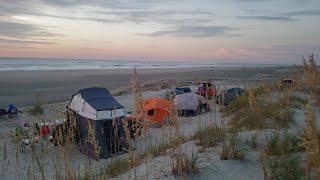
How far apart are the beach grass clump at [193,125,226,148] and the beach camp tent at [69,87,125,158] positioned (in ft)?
9.17

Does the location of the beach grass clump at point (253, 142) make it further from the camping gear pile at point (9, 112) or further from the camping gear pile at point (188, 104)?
the camping gear pile at point (9, 112)

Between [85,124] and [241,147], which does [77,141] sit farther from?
[241,147]

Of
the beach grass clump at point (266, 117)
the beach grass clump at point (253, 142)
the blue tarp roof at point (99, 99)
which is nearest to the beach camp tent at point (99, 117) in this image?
the blue tarp roof at point (99, 99)

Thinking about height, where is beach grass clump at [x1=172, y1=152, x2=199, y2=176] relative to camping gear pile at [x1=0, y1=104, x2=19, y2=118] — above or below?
above

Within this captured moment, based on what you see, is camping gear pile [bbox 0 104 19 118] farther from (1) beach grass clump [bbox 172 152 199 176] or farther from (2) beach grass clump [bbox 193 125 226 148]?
(1) beach grass clump [bbox 172 152 199 176]

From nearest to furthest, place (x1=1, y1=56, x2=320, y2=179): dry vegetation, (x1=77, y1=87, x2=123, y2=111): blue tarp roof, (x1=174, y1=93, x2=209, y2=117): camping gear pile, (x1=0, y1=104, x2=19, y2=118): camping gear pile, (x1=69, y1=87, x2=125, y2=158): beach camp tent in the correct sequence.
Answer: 1. (x1=1, y1=56, x2=320, y2=179): dry vegetation
2. (x1=69, y1=87, x2=125, y2=158): beach camp tent
3. (x1=77, y1=87, x2=123, y2=111): blue tarp roof
4. (x1=174, y1=93, x2=209, y2=117): camping gear pile
5. (x1=0, y1=104, x2=19, y2=118): camping gear pile

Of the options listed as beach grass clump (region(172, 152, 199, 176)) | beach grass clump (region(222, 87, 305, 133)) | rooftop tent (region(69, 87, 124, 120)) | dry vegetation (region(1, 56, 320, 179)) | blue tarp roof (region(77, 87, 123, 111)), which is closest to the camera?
dry vegetation (region(1, 56, 320, 179))

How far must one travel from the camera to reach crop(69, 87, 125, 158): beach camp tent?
8719 mm

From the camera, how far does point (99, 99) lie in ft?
31.4

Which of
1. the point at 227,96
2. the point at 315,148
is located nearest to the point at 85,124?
the point at 227,96

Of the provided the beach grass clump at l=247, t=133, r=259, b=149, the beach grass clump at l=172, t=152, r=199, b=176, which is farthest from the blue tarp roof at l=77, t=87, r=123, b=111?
the beach grass clump at l=172, t=152, r=199, b=176

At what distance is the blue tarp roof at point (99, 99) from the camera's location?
9148 millimetres

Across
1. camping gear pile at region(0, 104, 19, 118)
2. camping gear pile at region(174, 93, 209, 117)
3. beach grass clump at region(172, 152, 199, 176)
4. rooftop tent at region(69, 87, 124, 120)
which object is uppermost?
rooftop tent at region(69, 87, 124, 120)

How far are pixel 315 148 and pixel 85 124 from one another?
7.48 metres
